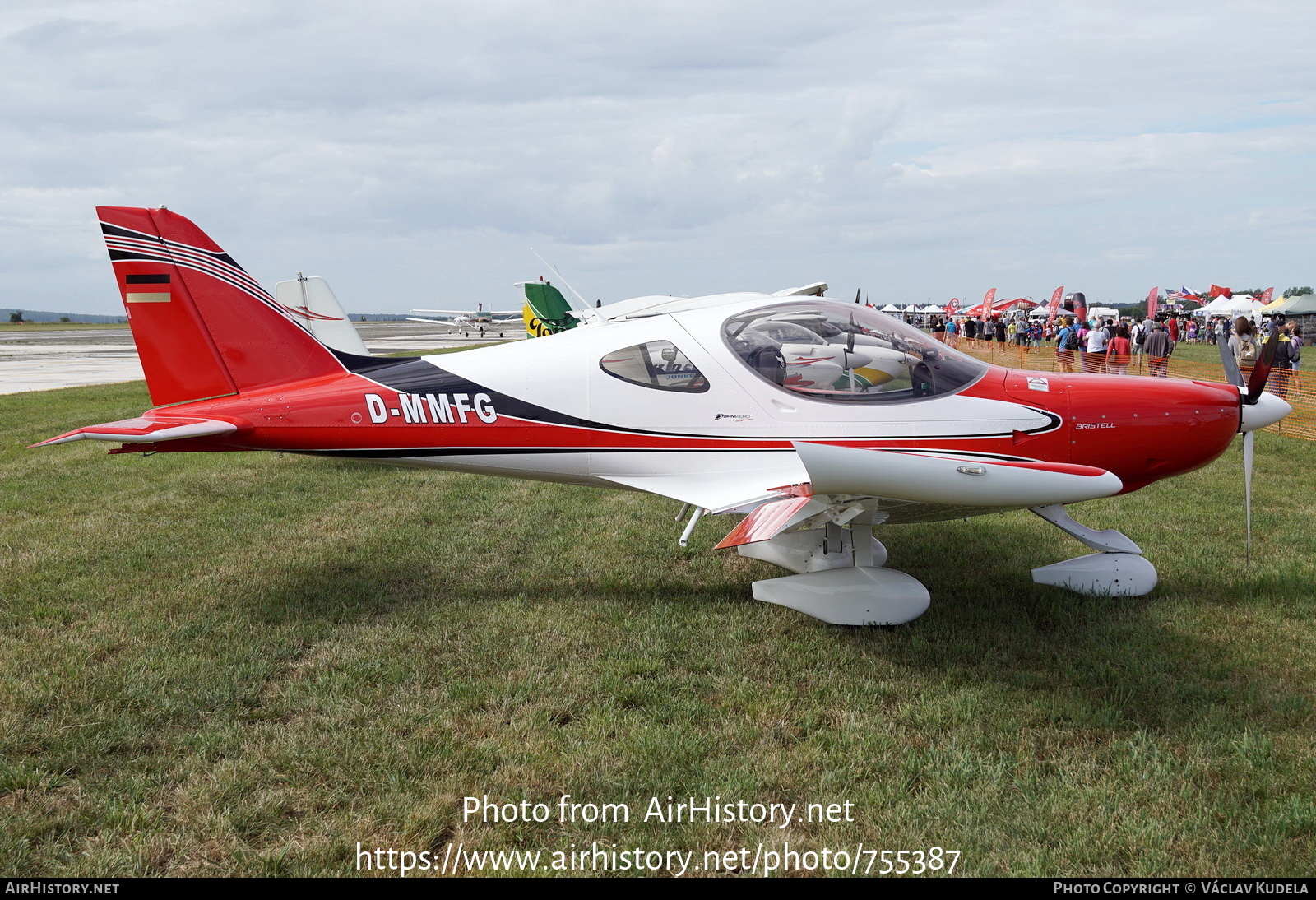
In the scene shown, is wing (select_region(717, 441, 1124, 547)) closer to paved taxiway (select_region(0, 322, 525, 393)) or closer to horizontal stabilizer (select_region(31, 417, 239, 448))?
horizontal stabilizer (select_region(31, 417, 239, 448))

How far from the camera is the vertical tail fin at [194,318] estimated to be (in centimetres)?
587

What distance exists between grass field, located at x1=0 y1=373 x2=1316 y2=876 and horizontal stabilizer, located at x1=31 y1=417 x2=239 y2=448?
3.80 feet

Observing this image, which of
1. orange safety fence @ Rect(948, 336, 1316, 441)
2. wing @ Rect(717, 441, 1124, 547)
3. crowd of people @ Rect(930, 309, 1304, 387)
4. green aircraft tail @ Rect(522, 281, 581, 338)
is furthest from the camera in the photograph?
green aircraft tail @ Rect(522, 281, 581, 338)

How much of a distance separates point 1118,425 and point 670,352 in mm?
2936

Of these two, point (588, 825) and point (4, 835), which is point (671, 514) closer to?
point (588, 825)

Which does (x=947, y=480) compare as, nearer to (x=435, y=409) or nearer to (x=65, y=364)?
(x=435, y=409)

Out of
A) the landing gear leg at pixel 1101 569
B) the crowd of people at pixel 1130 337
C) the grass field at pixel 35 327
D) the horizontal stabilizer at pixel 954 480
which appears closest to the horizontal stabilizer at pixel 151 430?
the horizontal stabilizer at pixel 954 480

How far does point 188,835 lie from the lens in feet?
10.5

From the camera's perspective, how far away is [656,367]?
5.62 m

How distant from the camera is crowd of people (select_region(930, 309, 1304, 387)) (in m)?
17.7

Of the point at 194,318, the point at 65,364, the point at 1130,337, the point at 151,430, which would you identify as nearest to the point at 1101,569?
the point at 151,430

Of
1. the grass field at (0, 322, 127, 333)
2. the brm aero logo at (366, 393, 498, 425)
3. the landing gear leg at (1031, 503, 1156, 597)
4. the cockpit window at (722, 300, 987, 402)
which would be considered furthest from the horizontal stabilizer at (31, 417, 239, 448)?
the grass field at (0, 322, 127, 333)

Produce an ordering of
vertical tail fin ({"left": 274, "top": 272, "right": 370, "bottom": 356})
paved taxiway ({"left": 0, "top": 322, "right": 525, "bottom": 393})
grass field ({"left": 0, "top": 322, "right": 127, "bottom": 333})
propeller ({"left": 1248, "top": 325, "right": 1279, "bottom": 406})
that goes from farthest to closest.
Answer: grass field ({"left": 0, "top": 322, "right": 127, "bottom": 333})
paved taxiway ({"left": 0, "top": 322, "right": 525, "bottom": 393})
vertical tail fin ({"left": 274, "top": 272, "right": 370, "bottom": 356})
propeller ({"left": 1248, "top": 325, "right": 1279, "bottom": 406})

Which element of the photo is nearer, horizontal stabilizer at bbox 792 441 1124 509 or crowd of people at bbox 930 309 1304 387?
horizontal stabilizer at bbox 792 441 1124 509
